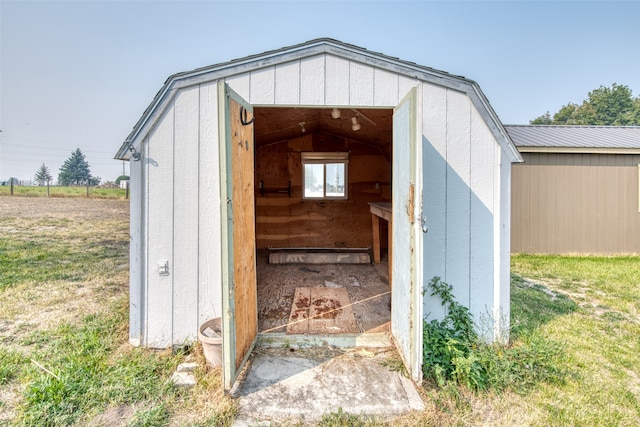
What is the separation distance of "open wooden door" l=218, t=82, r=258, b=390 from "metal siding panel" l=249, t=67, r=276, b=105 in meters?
0.18

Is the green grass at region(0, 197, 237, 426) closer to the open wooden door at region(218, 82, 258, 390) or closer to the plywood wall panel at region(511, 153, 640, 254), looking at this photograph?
the open wooden door at region(218, 82, 258, 390)

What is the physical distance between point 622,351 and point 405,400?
2.05m

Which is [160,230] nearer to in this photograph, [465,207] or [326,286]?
[326,286]

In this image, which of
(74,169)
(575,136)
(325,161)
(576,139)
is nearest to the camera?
(325,161)

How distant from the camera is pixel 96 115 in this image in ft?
89.4

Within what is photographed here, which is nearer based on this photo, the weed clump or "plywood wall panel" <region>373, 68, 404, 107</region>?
the weed clump

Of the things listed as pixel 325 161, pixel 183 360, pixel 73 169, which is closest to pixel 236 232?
pixel 183 360

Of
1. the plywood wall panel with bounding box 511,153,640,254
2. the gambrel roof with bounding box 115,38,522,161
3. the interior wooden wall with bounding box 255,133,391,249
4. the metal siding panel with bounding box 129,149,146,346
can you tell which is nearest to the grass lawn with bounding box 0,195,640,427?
the metal siding panel with bounding box 129,149,146,346

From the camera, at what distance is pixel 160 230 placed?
247 centimetres

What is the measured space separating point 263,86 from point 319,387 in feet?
7.30

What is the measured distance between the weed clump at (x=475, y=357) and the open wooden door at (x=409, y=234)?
0.64 feet

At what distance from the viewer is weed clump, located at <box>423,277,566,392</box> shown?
6.55 feet

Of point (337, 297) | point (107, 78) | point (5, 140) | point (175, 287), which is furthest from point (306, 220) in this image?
point (5, 140)

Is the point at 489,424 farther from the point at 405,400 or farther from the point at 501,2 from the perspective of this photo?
the point at 501,2
